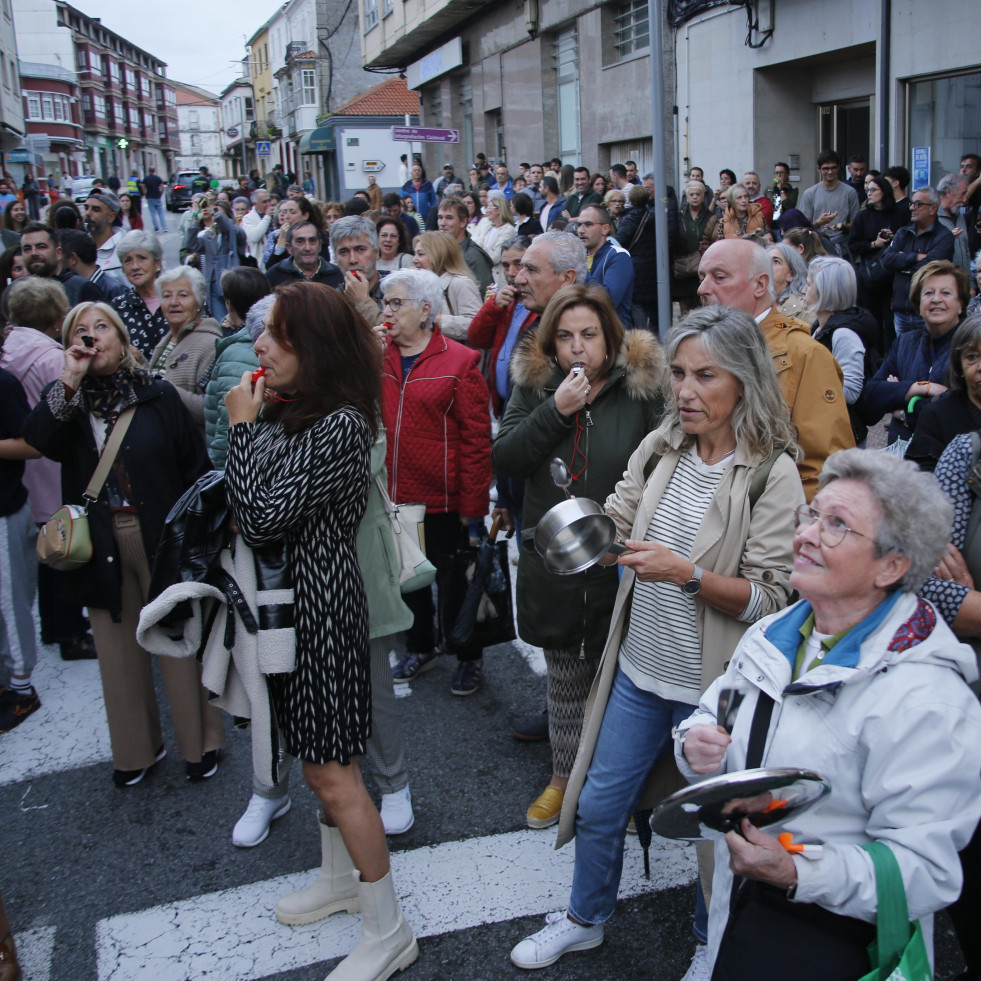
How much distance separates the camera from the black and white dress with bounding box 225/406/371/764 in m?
2.70

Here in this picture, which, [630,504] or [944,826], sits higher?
[630,504]

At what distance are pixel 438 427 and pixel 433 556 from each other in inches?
27.9

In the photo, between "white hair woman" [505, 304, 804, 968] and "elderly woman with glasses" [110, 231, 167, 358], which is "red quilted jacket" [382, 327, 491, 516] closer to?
"white hair woman" [505, 304, 804, 968]

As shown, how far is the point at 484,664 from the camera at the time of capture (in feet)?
17.0

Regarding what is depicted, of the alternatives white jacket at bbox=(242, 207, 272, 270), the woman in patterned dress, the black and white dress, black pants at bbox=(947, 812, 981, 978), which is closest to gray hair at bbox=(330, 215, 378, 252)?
the woman in patterned dress

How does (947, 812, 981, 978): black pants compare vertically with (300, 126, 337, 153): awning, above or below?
below

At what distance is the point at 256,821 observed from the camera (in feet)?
12.1

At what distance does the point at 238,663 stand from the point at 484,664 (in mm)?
2463

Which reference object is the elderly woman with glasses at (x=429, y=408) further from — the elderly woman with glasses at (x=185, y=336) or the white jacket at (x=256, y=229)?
the white jacket at (x=256, y=229)

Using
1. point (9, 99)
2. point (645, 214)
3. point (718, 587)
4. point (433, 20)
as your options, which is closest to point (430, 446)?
point (718, 587)

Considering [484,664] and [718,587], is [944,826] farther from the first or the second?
[484,664]

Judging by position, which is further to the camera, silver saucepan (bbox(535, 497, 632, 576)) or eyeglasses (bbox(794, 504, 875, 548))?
silver saucepan (bbox(535, 497, 632, 576))

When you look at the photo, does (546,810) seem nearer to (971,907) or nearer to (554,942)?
(554,942)

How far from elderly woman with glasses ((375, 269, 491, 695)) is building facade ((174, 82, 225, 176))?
149860mm
